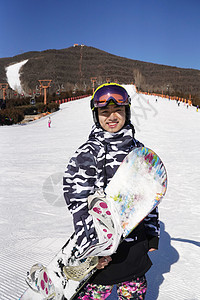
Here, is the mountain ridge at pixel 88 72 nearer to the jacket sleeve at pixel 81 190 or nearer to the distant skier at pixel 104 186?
the distant skier at pixel 104 186

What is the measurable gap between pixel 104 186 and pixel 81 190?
15 centimetres

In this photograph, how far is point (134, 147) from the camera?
165cm

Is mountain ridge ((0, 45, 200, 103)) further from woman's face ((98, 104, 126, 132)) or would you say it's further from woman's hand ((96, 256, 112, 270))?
woman's hand ((96, 256, 112, 270))

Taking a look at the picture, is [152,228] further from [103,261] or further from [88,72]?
[88,72]

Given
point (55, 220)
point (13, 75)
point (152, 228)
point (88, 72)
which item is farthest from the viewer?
point (88, 72)

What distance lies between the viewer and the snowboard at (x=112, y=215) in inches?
54.9

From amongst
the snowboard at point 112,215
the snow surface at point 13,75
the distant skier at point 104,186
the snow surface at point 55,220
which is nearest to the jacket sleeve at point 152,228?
the distant skier at point 104,186

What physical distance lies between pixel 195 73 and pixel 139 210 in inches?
6047

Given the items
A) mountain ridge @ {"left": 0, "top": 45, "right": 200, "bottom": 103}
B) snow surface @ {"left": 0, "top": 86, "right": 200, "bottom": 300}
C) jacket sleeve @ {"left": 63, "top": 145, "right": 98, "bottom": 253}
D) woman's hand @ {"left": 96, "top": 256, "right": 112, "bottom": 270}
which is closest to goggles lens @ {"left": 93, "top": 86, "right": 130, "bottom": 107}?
jacket sleeve @ {"left": 63, "top": 145, "right": 98, "bottom": 253}

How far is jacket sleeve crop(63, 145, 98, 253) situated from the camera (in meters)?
1.40

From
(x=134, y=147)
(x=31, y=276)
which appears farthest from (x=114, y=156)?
(x=31, y=276)

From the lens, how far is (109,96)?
1.61 meters

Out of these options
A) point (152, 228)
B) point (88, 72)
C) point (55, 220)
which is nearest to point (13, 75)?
point (88, 72)

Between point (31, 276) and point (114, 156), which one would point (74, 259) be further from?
point (114, 156)
